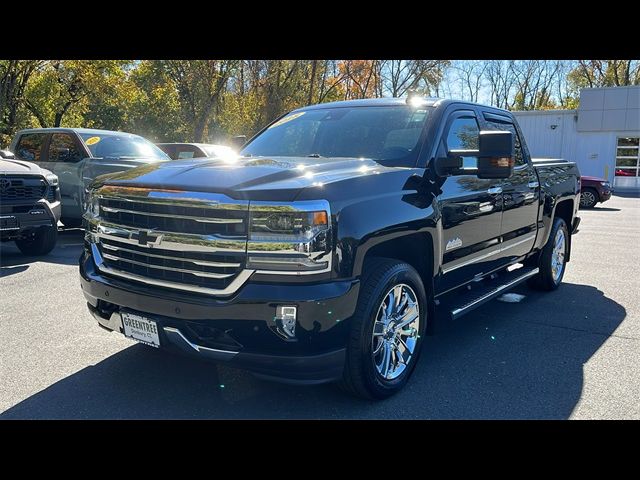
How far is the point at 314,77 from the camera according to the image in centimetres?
3406

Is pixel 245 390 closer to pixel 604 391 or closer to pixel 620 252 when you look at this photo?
pixel 604 391

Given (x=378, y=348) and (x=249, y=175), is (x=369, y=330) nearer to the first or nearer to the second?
(x=378, y=348)

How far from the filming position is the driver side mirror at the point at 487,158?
12.5 feet

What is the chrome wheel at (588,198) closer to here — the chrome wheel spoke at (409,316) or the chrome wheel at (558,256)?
the chrome wheel at (558,256)

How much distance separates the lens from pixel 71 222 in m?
10.5

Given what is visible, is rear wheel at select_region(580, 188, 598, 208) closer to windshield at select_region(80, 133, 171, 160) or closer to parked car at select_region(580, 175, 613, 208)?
parked car at select_region(580, 175, 613, 208)

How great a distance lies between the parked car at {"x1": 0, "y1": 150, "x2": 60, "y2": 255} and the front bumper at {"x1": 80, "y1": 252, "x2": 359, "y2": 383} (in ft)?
17.2

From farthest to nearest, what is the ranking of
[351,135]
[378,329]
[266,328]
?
[351,135] → [378,329] → [266,328]

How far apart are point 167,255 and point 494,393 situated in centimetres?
230

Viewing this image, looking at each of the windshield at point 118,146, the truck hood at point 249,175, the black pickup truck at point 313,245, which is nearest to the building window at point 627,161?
the windshield at point 118,146

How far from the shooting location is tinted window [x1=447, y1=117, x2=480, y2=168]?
4.37 m

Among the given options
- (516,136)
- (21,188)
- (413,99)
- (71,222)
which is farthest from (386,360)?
(71,222)

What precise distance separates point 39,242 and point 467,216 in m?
6.37

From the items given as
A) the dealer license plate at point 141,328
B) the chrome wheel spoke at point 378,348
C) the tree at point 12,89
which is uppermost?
the tree at point 12,89
